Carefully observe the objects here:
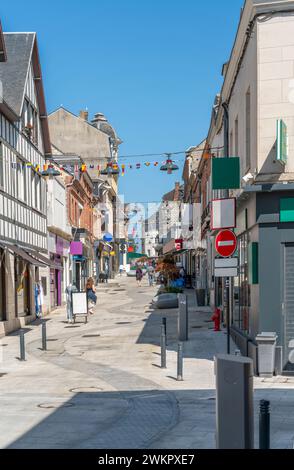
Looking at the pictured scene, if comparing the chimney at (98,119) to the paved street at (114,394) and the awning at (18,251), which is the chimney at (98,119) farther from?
the paved street at (114,394)

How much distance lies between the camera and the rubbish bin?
12664 mm

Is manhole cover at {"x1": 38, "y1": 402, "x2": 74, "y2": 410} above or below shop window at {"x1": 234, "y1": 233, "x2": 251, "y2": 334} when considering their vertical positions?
below

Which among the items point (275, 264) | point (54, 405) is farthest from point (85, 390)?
point (275, 264)

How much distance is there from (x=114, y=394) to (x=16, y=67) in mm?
16642

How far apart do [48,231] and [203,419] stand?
69.9 ft

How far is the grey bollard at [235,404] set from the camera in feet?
20.9

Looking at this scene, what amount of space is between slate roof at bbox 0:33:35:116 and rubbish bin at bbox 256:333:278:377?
45.1 ft

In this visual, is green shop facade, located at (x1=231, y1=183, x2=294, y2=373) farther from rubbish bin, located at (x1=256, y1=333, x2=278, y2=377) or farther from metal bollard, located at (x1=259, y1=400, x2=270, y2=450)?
metal bollard, located at (x1=259, y1=400, x2=270, y2=450)

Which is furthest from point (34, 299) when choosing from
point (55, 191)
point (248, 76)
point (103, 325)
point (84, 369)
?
point (248, 76)

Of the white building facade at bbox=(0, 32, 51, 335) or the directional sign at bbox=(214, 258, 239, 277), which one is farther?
the white building facade at bbox=(0, 32, 51, 335)

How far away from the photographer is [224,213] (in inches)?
604

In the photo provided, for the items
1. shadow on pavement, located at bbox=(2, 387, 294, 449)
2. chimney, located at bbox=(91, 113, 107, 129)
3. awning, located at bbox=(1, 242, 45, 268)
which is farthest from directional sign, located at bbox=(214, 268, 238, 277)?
chimney, located at bbox=(91, 113, 107, 129)

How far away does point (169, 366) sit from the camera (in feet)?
47.7

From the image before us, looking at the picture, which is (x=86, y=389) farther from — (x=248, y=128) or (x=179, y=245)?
(x=179, y=245)
